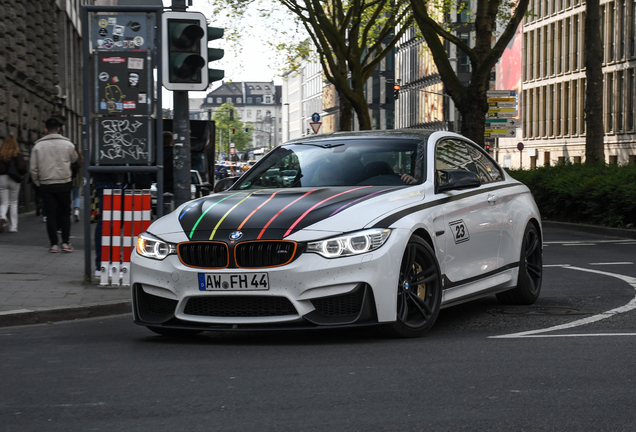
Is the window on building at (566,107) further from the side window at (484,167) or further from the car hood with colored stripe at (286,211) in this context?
the car hood with colored stripe at (286,211)

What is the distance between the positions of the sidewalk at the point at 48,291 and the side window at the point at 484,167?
130 inches

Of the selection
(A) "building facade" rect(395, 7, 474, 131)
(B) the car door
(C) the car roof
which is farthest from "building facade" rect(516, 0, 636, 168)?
(C) the car roof

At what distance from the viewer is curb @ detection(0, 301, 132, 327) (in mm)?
8477

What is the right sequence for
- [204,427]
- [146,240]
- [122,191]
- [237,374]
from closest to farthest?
[204,427] < [237,374] < [146,240] < [122,191]

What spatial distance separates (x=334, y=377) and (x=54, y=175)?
9329mm

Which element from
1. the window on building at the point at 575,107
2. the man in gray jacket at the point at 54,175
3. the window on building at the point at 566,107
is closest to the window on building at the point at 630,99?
the window on building at the point at 575,107

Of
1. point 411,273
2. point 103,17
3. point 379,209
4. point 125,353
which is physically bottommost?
point 125,353

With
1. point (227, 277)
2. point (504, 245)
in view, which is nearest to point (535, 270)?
point (504, 245)

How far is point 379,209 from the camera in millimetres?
6863

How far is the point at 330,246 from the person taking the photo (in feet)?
21.5

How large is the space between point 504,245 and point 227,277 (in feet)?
9.41

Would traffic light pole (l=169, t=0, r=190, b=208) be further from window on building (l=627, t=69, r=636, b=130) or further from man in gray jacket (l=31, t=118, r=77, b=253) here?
window on building (l=627, t=69, r=636, b=130)

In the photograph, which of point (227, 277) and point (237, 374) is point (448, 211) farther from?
point (237, 374)

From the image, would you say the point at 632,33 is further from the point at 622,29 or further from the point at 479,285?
the point at 479,285
